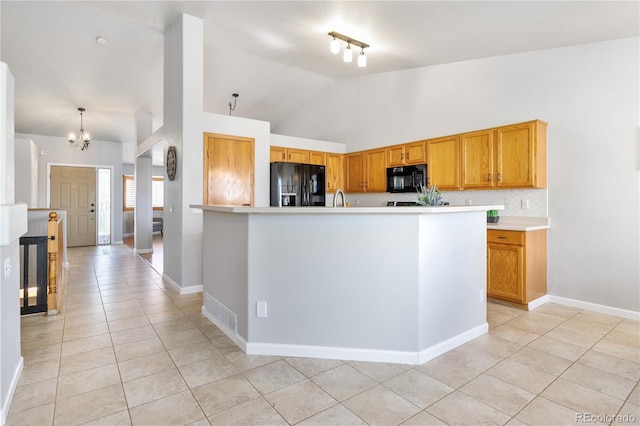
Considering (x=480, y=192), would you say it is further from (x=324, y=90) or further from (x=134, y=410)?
(x=134, y=410)

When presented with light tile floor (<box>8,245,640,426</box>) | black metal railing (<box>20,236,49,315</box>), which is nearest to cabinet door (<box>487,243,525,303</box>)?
light tile floor (<box>8,245,640,426</box>)

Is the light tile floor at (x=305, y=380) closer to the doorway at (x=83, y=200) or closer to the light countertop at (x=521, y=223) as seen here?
the light countertop at (x=521, y=223)

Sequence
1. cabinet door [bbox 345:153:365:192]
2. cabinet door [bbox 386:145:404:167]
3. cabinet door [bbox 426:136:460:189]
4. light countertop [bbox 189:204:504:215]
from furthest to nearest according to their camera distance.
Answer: cabinet door [bbox 345:153:365:192]
cabinet door [bbox 386:145:404:167]
cabinet door [bbox 426:136:460:189]
light countertop [bbox 189:204:504:215]

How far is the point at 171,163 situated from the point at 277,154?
1.83 meters

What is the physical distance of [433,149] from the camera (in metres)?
4.82

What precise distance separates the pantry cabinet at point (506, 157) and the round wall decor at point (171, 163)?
3.76 m

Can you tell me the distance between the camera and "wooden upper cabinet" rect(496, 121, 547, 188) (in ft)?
12.1

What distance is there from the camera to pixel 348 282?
236 cm

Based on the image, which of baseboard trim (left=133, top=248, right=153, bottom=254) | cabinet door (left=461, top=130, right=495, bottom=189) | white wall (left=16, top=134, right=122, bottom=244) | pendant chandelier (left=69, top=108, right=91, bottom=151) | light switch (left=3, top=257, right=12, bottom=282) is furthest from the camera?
white wall (left=16, top=134, right=122, bottom=244)

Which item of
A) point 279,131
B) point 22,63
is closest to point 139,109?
point 22,63

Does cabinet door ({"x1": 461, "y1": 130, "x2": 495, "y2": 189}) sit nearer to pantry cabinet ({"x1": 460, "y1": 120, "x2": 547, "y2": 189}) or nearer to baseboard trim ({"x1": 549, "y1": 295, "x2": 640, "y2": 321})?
pantry cabinet ({"x1": 460, "y1": 120, "x2": 547, "y2": 189})

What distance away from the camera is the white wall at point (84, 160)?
25.8ft

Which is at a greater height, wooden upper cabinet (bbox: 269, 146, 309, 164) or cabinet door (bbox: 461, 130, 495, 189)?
wooden upper cabinet (bbox: 269, 146, 309, 164)

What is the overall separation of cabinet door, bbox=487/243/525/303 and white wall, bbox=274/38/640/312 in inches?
23.8
